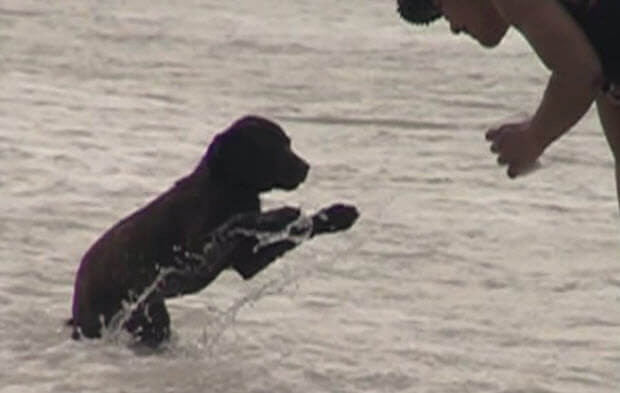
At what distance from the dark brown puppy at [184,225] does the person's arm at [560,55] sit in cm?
92

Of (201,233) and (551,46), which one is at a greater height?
(551,46)

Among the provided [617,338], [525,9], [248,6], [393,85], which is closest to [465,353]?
[617,338]

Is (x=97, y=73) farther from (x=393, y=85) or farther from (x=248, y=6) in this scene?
(x=248, y=6)

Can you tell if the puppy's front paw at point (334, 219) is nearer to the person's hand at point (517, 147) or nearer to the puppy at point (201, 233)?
the puppy at point (201, 233)

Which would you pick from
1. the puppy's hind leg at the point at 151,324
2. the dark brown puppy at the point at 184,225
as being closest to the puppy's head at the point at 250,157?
the dark brown puppy at the point at 184,225

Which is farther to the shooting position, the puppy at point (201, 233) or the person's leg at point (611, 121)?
the puppy at point (201, 233)

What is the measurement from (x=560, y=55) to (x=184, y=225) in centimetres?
111

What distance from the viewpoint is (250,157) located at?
3.09m

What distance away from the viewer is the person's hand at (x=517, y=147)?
2.27m

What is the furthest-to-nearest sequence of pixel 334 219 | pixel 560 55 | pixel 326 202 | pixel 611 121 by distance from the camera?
pixel 326 202 < pixel 334 219 < pixel 611 121 < pixel 560 55

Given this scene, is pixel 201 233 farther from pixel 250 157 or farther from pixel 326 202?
pixel 326 202

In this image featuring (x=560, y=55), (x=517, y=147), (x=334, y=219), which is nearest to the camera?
(x=560, y=55)

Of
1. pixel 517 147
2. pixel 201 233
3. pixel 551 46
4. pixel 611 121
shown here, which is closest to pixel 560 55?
pixel 551 46

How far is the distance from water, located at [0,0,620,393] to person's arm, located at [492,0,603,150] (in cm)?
96
